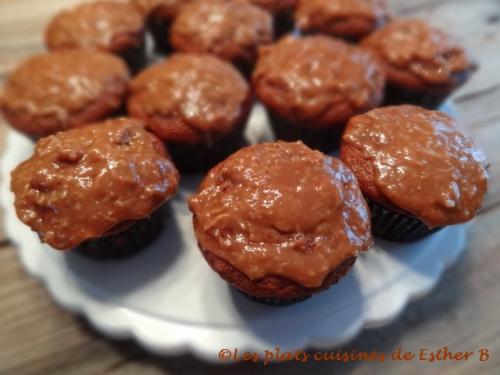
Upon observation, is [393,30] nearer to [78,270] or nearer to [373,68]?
[373,68]

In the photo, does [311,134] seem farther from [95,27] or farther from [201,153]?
[95,27]

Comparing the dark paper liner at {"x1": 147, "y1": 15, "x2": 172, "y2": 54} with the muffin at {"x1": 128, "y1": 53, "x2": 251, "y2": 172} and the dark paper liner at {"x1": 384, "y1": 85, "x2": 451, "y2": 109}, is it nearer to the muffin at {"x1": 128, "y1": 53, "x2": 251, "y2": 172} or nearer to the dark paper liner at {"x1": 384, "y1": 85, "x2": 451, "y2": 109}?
the muffin at {"x1": 128, "y1": 53, "x2": 251, "y2": 172}

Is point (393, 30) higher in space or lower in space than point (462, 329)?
higher

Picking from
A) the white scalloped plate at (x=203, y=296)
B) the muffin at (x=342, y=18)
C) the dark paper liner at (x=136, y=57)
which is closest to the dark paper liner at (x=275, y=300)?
the white scalloped plate at (x=203, y=296)

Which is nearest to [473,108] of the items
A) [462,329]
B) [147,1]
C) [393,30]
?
[393,30]

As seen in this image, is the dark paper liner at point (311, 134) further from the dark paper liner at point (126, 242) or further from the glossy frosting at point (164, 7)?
the glossy frosting at point (164, 7)
